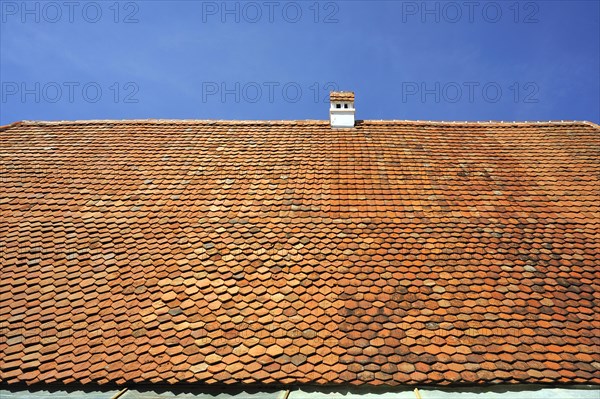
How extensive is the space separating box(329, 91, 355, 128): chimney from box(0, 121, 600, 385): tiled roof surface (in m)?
0.93

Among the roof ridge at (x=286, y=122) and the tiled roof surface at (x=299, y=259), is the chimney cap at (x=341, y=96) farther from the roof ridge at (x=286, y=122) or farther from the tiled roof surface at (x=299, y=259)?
the tiled roof surface at (x=299, y=259)

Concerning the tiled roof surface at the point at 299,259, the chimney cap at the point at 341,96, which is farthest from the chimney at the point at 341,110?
the tiled roof surface at the point at 299,259

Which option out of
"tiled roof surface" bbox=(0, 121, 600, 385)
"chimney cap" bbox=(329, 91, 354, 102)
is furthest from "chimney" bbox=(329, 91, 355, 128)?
"tiled roof surface" bbox=(0, 121, 600, 385)

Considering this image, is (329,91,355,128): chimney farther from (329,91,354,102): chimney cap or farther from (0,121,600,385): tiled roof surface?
(0,121,600,385): tiled roof surface

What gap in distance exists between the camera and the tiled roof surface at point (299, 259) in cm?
489

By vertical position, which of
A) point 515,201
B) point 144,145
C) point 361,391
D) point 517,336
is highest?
point 144,145

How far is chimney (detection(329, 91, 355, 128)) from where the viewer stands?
10.0 meters

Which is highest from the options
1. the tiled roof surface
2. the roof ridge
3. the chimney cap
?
the chimney cap

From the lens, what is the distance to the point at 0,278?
6.08m

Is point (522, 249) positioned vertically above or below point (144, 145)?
below

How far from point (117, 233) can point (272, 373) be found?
11.3 feet

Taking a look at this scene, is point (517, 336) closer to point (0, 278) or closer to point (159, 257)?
point (159, 257)

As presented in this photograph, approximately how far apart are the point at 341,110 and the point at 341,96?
0.47 meters

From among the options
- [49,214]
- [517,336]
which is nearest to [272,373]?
[517,336]
